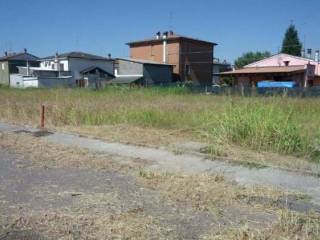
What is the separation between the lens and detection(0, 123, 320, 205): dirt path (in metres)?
6.95

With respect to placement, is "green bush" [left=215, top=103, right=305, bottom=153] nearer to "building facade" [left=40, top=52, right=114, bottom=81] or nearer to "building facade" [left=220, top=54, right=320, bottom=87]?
"building facade" [left=220, top=54, right=320, bottom=87]

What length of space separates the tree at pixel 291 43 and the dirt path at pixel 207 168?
7874 cm

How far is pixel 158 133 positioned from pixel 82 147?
2.73 metres

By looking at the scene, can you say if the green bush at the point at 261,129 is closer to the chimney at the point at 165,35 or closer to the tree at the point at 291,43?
the chimney at the point at 165,35

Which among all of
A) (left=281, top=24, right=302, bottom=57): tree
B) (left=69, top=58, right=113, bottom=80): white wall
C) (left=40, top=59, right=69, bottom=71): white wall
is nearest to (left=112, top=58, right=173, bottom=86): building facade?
(left=69, top=58, right=113, bottom=80): white wall

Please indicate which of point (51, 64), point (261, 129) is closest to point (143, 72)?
point (51, 64)

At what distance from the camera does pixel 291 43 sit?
3354 inches

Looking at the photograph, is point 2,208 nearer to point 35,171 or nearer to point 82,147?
point 35,171

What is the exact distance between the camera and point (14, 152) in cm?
1028

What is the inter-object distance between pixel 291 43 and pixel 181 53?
3174 cm

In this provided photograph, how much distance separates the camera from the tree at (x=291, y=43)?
83438 millimetres

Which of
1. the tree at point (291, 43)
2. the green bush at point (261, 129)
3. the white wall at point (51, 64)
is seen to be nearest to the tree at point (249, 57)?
the tree at point (291, 43)

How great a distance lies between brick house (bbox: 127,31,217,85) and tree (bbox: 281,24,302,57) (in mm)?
20373

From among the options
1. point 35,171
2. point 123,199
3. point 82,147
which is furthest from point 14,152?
point 123,199
